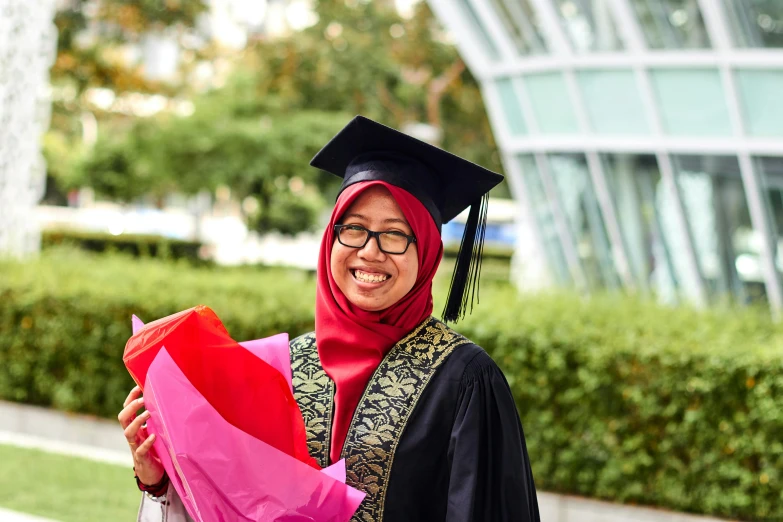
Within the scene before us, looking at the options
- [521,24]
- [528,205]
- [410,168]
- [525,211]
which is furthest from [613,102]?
[410,168]

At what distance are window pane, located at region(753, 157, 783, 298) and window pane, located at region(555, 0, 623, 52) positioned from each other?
8.47 ft

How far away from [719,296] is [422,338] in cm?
1069

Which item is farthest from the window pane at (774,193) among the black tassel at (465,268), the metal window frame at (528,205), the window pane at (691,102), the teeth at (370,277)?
the teeth at (370,277)

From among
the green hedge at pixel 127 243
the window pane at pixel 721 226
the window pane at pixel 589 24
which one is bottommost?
the green hedge at pixel 127 243

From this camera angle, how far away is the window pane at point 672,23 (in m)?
11.7

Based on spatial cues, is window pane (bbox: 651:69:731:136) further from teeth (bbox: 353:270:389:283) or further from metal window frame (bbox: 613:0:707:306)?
teeth (bbox: 353:270:389:283)

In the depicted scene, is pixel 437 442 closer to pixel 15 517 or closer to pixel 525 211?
pixel 15 517

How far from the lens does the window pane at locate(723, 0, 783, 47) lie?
10852mm

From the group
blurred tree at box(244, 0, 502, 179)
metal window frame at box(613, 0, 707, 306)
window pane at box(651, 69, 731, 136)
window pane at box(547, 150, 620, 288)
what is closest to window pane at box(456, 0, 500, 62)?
window pane at box(547, 150, 620, 288)

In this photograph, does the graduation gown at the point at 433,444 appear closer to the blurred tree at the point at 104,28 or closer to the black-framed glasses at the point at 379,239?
the black-framed glasses at the point at 379,239

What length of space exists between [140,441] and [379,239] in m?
0.72

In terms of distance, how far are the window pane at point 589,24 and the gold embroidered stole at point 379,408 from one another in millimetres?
11146

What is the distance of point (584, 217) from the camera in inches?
566

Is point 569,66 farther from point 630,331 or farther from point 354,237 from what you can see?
point 354,237
